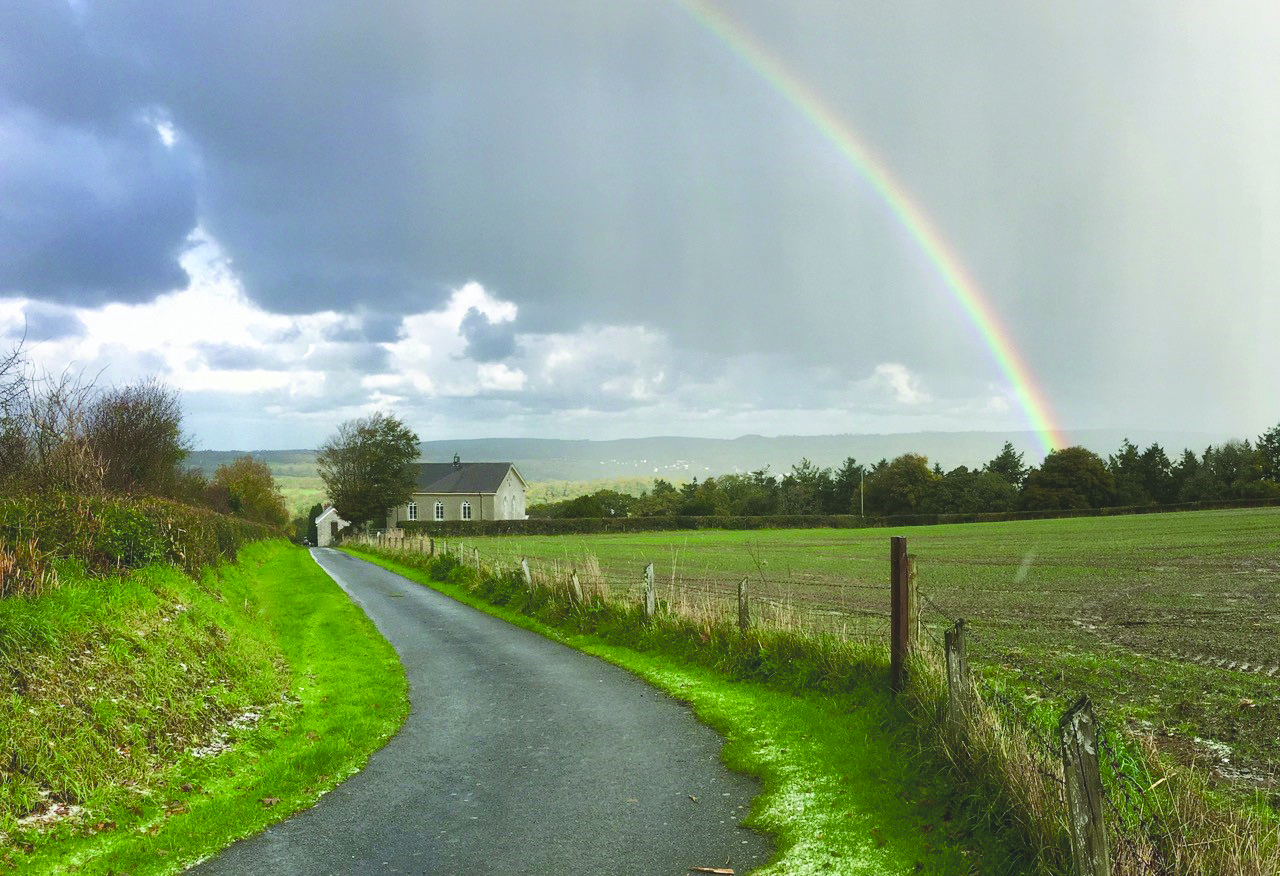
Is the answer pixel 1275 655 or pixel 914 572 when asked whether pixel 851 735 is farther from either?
pixel 1275 655

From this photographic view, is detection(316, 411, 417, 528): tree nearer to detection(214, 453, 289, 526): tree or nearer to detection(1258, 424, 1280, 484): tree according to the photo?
detection(214, 453, 289, 526): tree

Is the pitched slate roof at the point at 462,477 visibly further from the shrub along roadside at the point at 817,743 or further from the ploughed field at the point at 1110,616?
the shrub along roadside at the point at 817,743

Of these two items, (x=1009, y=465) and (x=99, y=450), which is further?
(x=1009, y=465)

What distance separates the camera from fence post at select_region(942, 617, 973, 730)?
8.13 m

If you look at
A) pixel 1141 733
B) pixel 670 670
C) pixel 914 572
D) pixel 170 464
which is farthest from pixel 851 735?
pixel 170 464

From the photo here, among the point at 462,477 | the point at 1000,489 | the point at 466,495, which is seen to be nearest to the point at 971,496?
the point at 1000,489

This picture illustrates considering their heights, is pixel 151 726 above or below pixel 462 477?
below

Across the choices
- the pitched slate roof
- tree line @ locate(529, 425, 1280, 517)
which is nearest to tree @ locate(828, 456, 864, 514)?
tree line @ locate(529, 425, 1280, 517)

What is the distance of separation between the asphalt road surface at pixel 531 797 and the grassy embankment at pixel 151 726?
51cm

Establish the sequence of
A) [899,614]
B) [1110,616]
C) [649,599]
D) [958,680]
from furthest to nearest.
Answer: [1110,616]
[649,599]
[899,614]
[958,680]

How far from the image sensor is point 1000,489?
11812 centimetres

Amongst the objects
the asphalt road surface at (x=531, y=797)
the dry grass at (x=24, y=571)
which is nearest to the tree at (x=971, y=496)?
the asphalt road surface at (x=531, y=797)

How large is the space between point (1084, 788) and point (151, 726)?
9411mm

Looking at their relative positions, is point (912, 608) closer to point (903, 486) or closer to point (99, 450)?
point (99, 450)
